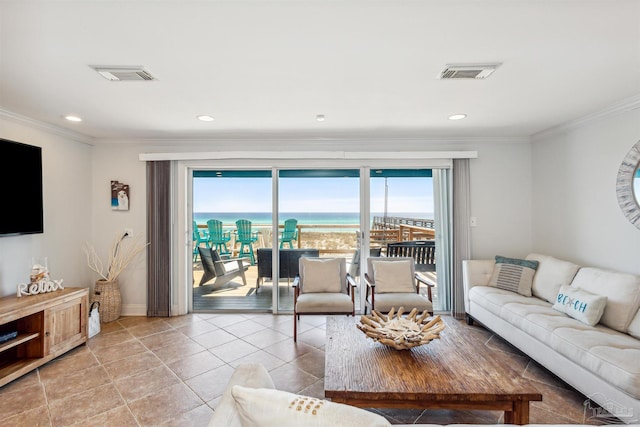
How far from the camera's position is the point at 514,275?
344 cm

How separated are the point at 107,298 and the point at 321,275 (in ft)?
8.85

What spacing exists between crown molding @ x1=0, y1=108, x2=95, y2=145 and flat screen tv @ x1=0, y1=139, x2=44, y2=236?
33 centimetres

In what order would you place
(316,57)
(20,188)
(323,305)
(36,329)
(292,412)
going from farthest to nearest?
(323,305), (20,188), (36,329), (316,57), (292,412)

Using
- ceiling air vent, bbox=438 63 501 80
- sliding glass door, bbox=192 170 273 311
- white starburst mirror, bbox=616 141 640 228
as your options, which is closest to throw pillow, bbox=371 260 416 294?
sliding glass door, bbox=192 170 273 311

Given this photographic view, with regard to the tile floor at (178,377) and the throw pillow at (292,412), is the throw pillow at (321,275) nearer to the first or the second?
the tile floor at (178,377)

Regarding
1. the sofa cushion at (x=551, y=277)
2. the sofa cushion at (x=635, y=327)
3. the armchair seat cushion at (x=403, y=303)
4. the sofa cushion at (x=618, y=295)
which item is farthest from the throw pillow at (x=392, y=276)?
the sofa cushion at (x=635, y=327)

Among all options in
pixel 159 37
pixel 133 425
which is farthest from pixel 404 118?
pixel 133 425

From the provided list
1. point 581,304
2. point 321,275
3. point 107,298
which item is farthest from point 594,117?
point 107,298

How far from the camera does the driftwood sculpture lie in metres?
2.06

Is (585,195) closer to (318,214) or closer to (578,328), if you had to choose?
(578,328)

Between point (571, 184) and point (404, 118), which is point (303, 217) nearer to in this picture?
point (404, 118)

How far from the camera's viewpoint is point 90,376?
2594 millimetres

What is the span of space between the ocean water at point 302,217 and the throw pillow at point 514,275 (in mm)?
1084

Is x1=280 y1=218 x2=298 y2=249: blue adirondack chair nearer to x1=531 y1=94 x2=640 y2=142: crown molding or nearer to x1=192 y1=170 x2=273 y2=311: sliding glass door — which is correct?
x1=192 y1=170 x2=273 y2=311: sliding glass door
